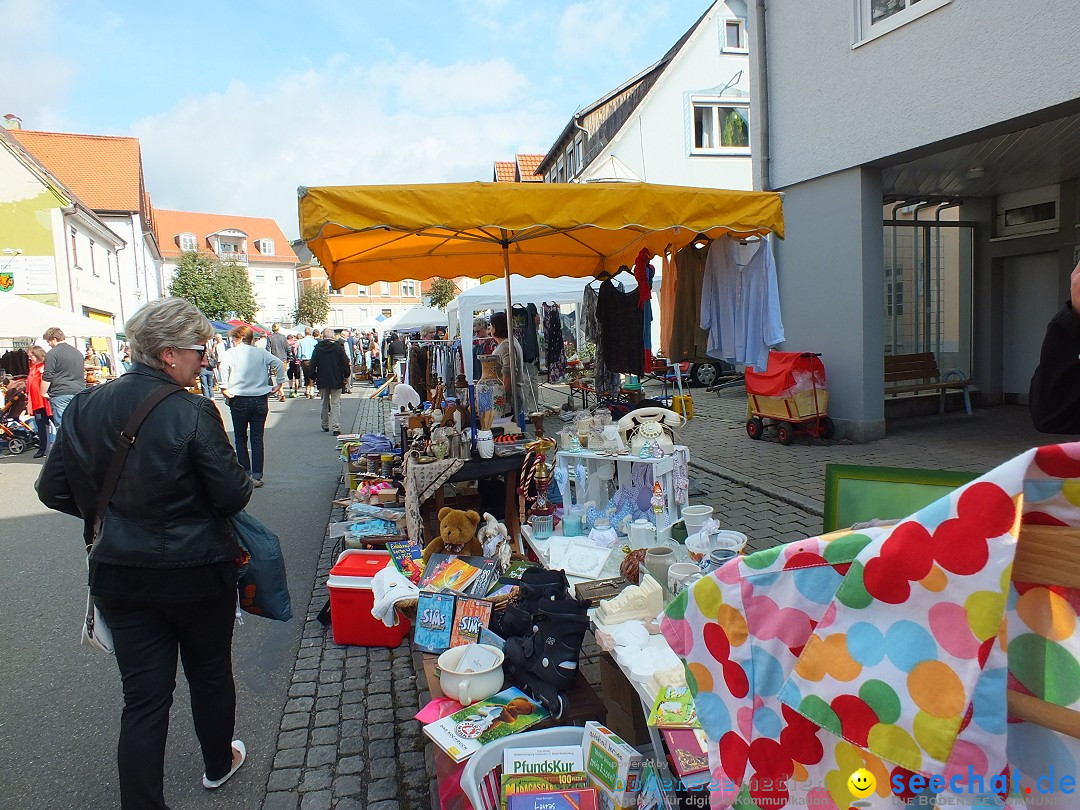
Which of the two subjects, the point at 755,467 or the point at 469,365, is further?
the point at 469,365

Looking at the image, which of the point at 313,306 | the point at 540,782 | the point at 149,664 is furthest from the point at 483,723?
the point at 313,306

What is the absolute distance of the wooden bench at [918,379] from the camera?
32.6ft

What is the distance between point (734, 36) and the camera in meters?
19.3

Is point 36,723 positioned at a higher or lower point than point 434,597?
lower

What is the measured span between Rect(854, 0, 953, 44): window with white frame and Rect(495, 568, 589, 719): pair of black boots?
803 centimetres

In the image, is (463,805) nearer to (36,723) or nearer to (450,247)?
(36,723)

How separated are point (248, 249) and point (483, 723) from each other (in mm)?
70306

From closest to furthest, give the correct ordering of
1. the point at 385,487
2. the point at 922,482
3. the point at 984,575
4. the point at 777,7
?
1. the point at 984,575
2. the point at 922,482
3. the point at 385,487
4. the point at 777,7

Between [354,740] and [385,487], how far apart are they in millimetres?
3107

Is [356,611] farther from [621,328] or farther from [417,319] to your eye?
[417,319]

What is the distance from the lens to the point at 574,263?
7.65m

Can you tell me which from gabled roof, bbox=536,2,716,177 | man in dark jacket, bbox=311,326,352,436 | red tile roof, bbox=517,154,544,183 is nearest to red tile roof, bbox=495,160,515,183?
red tile roof, bbox=517,154,544,183

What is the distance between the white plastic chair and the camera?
7.17 ft

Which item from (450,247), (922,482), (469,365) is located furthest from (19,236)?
(922,482)
